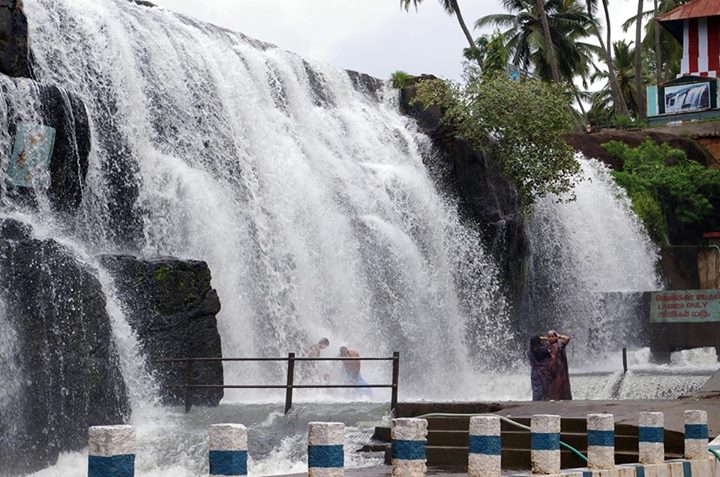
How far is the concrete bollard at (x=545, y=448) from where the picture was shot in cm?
987

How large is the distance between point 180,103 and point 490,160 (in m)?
11.4

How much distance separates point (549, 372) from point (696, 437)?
9.19 metres

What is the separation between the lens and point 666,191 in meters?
43.8

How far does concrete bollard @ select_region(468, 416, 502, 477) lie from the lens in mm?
9031

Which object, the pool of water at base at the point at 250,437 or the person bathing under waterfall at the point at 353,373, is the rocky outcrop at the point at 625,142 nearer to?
the person bathing under waterfall at the point at 353,373

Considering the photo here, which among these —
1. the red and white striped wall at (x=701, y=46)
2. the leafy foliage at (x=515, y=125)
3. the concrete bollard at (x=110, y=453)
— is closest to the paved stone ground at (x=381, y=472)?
the concrete bollard at (x=110, y=453)

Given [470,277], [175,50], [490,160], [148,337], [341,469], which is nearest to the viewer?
[341,469]

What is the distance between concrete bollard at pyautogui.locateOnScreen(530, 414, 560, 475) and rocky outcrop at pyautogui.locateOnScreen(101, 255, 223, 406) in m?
10.7

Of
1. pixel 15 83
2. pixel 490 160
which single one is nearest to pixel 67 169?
pixel 15 83

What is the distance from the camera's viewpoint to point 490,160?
35.5 m

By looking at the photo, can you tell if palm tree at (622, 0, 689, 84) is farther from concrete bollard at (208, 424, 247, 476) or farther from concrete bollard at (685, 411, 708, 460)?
concrete bollard at (208, 424, 247, 476)

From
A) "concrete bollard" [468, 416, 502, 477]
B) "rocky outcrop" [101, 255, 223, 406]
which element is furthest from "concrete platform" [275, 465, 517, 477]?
"rocky outcrop" [101, 255, 223, 406]

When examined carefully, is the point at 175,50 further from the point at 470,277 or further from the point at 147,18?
the point at 470,277

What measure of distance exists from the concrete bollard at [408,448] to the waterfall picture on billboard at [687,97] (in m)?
44.4
